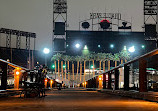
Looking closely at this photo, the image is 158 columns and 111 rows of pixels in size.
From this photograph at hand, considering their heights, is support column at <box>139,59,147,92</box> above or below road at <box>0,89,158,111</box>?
above

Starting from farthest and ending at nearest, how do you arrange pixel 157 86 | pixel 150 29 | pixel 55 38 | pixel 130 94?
pixel 55 38, pixel 150 29, pixel 157 86, pixel 130 94

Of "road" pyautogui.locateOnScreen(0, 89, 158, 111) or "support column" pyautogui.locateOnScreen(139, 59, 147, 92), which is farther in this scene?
"support column" pyautogui.locateOnScreen(139, 59, 147, 92)

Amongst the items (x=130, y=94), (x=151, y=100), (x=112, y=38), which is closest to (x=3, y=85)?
(x=130, y=94)

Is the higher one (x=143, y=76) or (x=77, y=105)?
(x=143, y=76)

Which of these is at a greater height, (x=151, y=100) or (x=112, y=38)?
(x=112, y=38)

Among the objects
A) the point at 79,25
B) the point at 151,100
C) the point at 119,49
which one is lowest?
the point at 151,100

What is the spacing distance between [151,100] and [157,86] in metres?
7.91

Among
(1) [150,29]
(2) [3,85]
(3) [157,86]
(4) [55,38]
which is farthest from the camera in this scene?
(4) [55,38]

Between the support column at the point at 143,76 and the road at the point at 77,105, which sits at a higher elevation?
the support column at the point at 143,76

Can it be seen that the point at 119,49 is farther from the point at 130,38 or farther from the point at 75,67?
the point at 75,67

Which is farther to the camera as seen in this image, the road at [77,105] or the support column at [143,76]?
the support column at [143,76]

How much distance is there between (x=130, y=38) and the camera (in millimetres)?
138500

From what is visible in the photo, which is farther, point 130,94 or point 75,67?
point 75,67

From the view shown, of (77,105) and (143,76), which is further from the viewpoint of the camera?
(143,76)
